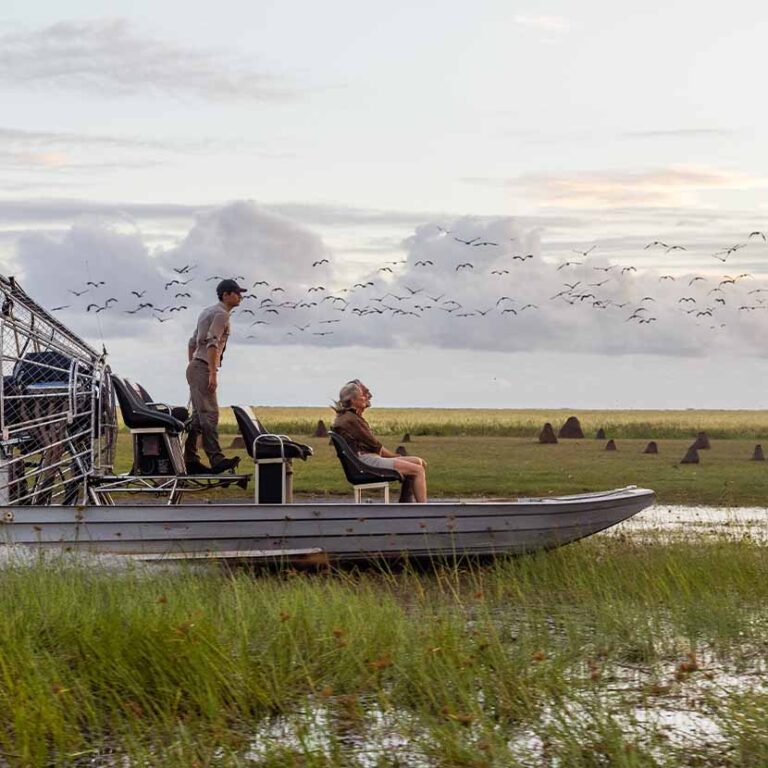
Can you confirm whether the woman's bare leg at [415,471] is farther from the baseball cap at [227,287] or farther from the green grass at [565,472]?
the green grass at [565,472]

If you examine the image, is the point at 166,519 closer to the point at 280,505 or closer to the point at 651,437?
the point at 280,505

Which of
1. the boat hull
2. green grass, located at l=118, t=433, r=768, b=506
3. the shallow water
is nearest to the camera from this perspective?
the boat hull

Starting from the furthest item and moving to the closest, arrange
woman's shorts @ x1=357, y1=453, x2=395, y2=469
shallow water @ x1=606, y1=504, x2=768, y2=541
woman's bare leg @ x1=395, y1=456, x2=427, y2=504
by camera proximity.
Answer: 1. shallow water @ x1=606, y1=504, x2=768, y2=541
2. woman's bare leg @ x1=395, y1=456, x2=427, y2=504
3. woman's shorts @ x1=357, y1=453, x2=395, y2=469

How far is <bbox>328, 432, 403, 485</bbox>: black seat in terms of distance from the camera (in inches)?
481

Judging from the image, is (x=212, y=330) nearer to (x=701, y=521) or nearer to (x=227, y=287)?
(x=227, y=287)

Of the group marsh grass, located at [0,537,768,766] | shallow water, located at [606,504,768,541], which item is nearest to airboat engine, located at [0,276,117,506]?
marsh grass, located at [0,537,768,766]

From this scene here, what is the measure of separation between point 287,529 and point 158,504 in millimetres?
1141

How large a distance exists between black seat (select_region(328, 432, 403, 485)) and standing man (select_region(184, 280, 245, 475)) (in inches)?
42.1

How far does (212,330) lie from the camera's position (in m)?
12.6

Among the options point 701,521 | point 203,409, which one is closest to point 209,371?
point 203,409

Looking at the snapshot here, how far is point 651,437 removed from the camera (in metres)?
52.1

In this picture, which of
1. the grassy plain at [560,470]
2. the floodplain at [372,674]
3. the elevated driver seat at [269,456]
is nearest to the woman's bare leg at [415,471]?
the elevated driver seat at [269,456]

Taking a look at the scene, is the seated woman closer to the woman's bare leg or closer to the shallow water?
the woman's bare leg

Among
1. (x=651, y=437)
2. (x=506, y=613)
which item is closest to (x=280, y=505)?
(x=506, y=613)
